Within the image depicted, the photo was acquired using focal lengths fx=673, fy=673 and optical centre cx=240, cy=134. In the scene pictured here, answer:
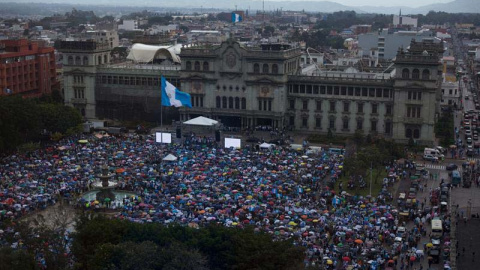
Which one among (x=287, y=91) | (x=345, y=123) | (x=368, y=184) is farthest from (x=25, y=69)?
(x=368, y=184)

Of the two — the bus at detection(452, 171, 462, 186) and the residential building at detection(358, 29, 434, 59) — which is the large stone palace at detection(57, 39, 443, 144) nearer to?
the bus at detection(452, 171, 462, 186)

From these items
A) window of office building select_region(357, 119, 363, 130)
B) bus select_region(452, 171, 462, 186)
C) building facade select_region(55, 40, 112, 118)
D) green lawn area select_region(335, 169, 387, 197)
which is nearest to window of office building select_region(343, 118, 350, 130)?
window of office building select_region(357, 119, 363, 130)

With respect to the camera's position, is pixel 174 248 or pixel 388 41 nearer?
pixel 174 248

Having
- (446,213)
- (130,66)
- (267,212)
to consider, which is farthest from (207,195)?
(130,66)

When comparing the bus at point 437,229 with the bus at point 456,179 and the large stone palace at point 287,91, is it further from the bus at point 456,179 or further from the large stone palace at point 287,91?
the large stone palace at point 287,91

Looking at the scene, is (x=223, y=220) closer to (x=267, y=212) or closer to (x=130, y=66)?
(x=267, y=212)

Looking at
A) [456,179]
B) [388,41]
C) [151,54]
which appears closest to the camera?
[456,179]

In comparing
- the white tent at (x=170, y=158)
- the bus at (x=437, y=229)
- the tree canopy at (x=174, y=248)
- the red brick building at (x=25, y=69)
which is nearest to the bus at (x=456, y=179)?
the bus at (x=437, y=229)

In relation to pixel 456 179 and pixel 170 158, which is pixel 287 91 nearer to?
pixel 170 158
